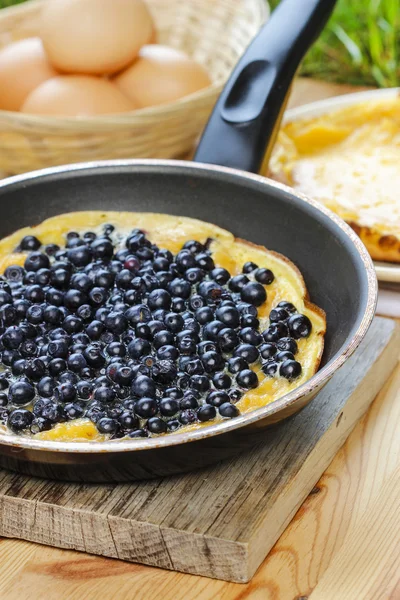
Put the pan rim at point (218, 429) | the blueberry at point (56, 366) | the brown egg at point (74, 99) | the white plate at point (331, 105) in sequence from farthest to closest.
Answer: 1. the white plate at point (331, 105)
2. the brown egg at point (74, 99)
3. the blueberry at point (56, 366)
4. the pan rim at point (218, 429)

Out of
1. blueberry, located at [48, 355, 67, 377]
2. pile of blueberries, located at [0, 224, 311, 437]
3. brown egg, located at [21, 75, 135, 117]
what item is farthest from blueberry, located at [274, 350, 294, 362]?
brown egg, located at [21, 75, 135, 117]

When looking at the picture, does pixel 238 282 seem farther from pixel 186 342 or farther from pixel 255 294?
pixel 186 342

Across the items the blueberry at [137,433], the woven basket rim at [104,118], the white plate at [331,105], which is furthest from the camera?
the white plate at [331,105]

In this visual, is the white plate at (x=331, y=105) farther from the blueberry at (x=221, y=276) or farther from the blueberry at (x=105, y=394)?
the blueberry at (x=105, y=394)

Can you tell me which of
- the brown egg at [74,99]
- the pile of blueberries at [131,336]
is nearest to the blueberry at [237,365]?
the pile of blueberries at [131,336]

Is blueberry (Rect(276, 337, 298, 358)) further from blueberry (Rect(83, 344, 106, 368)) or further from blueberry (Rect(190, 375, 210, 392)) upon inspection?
blueberry (Rect(83, 344, 106, 368))

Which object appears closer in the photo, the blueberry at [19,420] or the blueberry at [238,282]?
the blueberry at [19,420]

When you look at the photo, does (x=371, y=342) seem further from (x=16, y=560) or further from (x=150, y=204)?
(x=16, y=560)

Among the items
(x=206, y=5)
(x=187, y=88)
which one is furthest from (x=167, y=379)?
(x=206, y=5)
